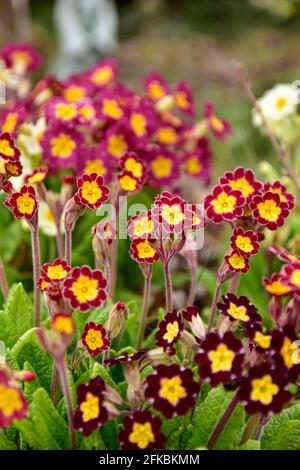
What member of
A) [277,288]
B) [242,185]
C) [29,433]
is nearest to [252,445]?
[277,288]

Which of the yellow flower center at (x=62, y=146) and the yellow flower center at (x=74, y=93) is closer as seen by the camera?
the yellow flower center at (x=62, y=146)

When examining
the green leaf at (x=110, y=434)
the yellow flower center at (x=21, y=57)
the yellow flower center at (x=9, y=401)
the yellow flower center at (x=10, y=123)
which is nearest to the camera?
the yellow flower center at (x=9, y=401)

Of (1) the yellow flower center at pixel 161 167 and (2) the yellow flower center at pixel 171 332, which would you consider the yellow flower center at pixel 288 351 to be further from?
(1) the yellow flower center at pixel 161 167

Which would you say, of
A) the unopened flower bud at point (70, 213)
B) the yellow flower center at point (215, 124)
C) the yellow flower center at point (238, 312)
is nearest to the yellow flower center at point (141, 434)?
the yellow flower center at point (238, 312)

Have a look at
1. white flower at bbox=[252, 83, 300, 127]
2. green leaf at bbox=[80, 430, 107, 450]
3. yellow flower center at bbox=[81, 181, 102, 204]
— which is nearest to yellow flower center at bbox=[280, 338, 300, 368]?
green leaf at bbox=[80, 430, 107, 450]

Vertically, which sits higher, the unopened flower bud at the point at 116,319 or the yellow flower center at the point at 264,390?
the unopened flower bud at the point at 116,319

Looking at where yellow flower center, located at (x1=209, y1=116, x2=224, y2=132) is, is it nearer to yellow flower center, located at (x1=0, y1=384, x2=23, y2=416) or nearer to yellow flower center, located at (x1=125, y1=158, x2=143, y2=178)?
yellow flower center, located at (x1=125, y1=158, x2=143, y2=178)
